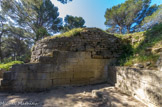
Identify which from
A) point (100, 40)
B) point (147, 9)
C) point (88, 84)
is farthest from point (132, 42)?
point (147, 9)

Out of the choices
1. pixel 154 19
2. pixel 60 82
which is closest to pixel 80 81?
pixel 60 82

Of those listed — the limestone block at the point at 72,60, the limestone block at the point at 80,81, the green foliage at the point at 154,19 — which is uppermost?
the green foliage at the point at 154,19

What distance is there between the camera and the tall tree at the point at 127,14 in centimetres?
1059

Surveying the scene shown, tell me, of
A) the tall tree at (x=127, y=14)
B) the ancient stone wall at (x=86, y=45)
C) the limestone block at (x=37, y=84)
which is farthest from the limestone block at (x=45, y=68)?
the tall tree at (x=127, y=14)

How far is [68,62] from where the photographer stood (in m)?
3.39

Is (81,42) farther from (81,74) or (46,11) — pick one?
(46,11)

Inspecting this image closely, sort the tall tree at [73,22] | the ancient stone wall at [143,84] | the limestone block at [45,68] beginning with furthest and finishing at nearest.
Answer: the tall tree at [73,22]
the limestone block at [45,68]
the ancient stone wall at [143,84]

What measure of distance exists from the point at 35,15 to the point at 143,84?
16469mm

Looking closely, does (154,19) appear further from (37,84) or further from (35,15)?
(35,15)

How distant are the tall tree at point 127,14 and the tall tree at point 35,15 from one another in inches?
400

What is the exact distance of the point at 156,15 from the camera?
809 cm

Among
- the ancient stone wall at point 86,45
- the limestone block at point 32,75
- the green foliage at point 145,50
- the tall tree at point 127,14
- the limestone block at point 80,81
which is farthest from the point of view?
the tall tree at point 127,14

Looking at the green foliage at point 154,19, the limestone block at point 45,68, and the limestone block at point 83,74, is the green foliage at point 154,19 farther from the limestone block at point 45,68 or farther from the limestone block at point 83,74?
the limestone block at point 45,68

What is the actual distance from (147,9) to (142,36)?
11.1 meters
